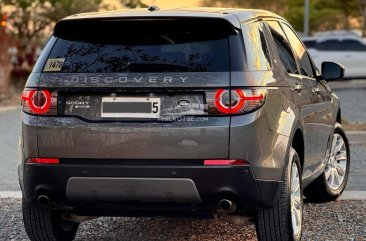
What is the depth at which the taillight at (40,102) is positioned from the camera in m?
5.70

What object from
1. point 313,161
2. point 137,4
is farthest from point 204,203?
point 137,4

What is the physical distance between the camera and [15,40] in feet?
108

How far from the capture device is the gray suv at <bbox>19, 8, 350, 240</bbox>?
544cm

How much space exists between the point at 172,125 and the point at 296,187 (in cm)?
133

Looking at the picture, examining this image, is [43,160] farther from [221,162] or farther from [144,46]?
[221,162]

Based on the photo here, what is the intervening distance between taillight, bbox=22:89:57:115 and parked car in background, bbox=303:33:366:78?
23.7 meters

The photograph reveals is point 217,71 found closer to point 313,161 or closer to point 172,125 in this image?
point 172,125

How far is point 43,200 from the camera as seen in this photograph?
5777 mm

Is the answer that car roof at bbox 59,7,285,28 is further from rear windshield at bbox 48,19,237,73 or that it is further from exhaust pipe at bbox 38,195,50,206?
exhaust pipe at bbox 38,195,50,206

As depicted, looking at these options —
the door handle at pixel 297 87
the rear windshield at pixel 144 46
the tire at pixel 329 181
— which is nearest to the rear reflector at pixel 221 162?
the rear windshield at pixel 144 46

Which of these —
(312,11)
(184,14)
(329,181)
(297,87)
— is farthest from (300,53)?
(312,11)

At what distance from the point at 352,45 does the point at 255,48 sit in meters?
24.2

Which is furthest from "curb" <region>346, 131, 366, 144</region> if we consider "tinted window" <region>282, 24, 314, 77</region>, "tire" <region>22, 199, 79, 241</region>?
"tire" <region>22, 199, 79, 241</region>

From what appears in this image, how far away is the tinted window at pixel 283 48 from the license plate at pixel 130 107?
1329mm
